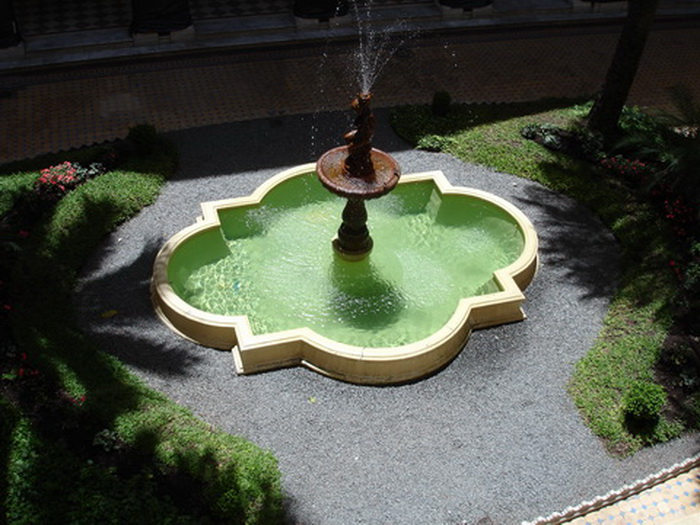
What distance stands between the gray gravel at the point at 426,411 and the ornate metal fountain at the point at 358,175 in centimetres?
252

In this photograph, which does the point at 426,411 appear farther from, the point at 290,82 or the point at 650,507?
the point at 290,82

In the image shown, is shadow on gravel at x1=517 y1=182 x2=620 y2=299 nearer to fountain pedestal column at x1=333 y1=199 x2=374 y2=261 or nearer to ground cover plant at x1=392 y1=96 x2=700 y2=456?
Answer: ground cover plant at x1=392 y1=96 x2=700 y2=456

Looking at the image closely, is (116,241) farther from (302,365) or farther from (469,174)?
(469,174)

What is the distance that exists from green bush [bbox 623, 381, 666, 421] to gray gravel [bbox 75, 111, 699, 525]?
0.51 metres

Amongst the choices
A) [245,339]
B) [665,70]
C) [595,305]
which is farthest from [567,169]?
[245,339]

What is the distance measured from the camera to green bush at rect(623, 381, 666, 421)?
973 cm

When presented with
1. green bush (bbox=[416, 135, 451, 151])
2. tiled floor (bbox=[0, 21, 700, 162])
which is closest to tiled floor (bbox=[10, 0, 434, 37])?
tiled floor (bbox=[0, 21, 700, 162])

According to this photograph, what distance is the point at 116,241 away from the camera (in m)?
12.6

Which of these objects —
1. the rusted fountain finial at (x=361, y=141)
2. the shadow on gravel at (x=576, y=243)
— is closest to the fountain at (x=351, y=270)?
the rusted fountain finial at (x=361, y=141)

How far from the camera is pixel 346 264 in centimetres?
1238

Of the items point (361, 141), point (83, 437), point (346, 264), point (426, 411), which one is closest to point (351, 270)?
point (346, 264)

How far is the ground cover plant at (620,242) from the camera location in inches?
403

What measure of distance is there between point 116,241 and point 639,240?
918 cm

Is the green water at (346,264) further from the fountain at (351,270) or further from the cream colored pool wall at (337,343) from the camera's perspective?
the cream colored pool wall at (337,343)
